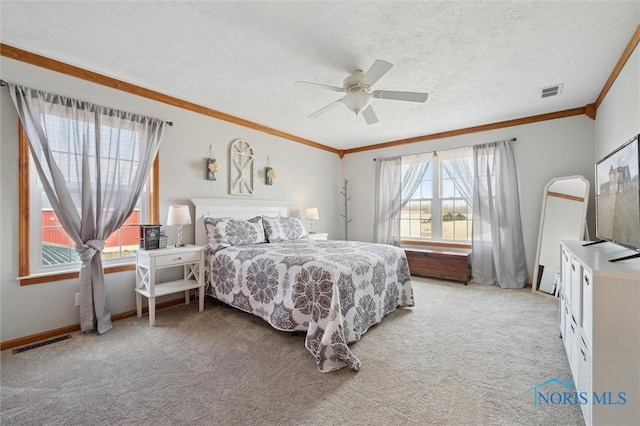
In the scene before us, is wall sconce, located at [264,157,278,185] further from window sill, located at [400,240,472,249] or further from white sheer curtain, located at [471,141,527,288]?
white sheer curtain, located at [471,141,527,288]

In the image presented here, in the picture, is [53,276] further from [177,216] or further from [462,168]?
[462,168]

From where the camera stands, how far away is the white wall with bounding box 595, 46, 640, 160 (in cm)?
221

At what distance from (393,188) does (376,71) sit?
3.43 m

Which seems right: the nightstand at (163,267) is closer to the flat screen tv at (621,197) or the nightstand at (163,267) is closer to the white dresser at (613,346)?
the white dresser at (613,346)

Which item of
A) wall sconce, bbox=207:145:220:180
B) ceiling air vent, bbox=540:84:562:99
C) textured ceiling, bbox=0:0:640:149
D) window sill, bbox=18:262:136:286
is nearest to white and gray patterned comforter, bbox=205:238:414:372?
window sill, bbox=18:262:136:286

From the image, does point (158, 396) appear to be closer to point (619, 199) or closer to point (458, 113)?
point (619, 199)

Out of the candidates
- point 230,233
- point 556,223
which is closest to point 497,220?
point 556,223

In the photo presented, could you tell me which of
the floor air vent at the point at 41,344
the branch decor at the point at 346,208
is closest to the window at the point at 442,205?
the branch decor at the point at 346,208

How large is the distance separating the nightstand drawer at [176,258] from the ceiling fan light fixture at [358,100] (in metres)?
2.36

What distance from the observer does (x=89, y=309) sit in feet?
8.55

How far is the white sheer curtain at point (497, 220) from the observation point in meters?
4.12

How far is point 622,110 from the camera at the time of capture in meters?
2.54

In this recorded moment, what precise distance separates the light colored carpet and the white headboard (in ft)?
4.03

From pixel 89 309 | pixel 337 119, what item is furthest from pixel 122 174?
pixel 337 119
